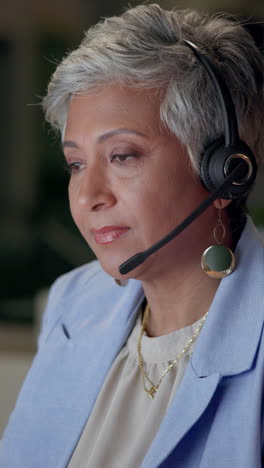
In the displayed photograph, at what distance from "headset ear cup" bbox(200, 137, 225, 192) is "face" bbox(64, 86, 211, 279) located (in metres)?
0.03

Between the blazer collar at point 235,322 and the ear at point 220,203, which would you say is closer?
the blazer collar at point 235,322

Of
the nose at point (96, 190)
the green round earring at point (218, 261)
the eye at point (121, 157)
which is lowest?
the green round earring at point (218, 261)

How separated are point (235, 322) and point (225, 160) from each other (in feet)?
0.95

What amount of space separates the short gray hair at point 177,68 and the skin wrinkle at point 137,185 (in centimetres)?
3

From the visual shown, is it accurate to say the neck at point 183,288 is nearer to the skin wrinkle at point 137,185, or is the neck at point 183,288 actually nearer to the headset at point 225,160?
the skin wrinkle at point 137,185

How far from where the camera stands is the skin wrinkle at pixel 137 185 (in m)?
1.28

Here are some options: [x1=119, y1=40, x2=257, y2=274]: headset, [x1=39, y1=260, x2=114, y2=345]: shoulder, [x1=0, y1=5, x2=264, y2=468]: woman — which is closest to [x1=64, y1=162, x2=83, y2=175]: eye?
[x1=0, y1=5, x2=264, y2=468]: woman

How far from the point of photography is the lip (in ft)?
4.29

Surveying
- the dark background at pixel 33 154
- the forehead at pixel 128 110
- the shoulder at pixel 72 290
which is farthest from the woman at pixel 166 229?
the dark background at pixel 33 154

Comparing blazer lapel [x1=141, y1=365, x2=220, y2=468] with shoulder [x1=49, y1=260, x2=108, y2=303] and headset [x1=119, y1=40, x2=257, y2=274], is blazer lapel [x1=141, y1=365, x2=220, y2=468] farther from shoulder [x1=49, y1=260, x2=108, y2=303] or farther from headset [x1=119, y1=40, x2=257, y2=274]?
shoulder [x1=49, y1=260, x2=108, y2=303]

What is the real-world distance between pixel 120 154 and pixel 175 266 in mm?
240

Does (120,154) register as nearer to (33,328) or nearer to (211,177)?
(211,177)

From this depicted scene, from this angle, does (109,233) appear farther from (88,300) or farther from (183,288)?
(88,300)

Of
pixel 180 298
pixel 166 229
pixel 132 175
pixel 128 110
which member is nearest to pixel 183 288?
pixel 180 298
